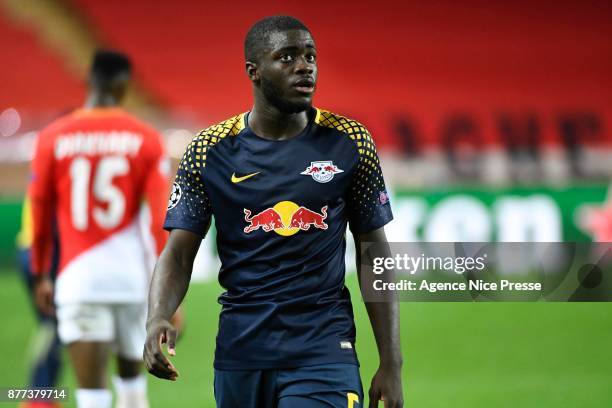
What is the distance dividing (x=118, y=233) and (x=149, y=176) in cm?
32

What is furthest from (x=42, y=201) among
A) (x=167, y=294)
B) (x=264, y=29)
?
(x=264, y=29)

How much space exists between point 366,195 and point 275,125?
0.35 metres

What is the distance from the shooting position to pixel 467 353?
9.33 m

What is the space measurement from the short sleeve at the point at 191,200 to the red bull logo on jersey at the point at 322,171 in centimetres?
33

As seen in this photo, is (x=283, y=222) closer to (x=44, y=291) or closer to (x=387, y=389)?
(x=387, y=389)

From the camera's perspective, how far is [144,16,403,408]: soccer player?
10.3ft

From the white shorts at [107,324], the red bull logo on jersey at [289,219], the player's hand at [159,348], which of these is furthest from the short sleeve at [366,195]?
the white shorts at [107,324]

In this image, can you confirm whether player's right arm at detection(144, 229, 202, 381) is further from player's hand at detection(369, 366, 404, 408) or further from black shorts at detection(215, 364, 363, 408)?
player's hand at detection(369, 366, 404, 408)

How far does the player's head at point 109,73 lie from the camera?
538 centimetres

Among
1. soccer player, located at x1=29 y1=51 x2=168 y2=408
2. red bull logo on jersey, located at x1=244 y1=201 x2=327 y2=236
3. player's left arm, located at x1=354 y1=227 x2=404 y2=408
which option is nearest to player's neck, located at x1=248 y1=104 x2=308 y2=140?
red bull logo on jersey, located at x1=244 y1=201 x2=327 y2=236

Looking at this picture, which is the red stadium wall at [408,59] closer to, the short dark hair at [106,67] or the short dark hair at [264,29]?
the short dark hair at [106,67]

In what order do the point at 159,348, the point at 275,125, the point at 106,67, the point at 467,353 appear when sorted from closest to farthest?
1. the point at 159,348
2. the point at 275,125
3. the point at 106,67
4. the point at 467,353

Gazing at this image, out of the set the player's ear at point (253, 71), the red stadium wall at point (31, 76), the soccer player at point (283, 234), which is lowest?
the soccer player at point (283, 234)

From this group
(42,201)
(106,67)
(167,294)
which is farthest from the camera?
(106,67)
